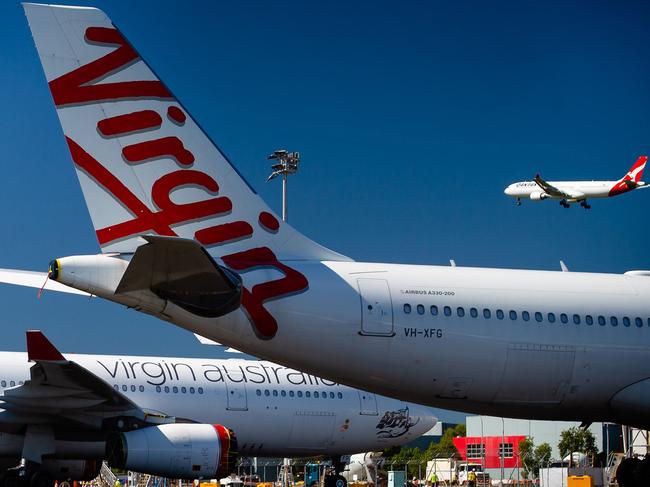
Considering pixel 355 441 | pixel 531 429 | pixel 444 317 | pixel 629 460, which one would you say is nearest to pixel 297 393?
pixel 355 441

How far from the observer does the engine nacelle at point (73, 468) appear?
2131cm

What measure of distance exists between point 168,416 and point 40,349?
12.5 ft

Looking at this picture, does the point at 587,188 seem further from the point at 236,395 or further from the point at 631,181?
the point at 236,395

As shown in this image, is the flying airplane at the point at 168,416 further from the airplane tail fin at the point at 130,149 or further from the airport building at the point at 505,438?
the airport building at the point at 505,438

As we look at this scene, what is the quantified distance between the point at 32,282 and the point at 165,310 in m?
3.50

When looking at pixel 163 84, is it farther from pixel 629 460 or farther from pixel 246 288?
pixel 629 460

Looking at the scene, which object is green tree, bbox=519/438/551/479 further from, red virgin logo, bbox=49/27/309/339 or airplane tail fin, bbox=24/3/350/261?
airplane tail fin, bbox=24/3/350/261

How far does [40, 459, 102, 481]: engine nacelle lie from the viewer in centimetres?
2131

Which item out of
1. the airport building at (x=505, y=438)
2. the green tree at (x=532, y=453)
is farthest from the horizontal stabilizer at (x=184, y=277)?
the airport building at (x=505, y=438)

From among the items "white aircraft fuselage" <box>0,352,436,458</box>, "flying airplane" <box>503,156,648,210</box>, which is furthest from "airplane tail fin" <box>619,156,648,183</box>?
"white aircraft fuselage" <box>0,352,436,458</box>

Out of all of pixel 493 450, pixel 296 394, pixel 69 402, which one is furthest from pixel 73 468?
pixel 493 450

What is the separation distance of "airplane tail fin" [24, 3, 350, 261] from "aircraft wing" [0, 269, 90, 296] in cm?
228

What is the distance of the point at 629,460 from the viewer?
14859mm

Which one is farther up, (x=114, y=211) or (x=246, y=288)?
(x=114, y=211)
